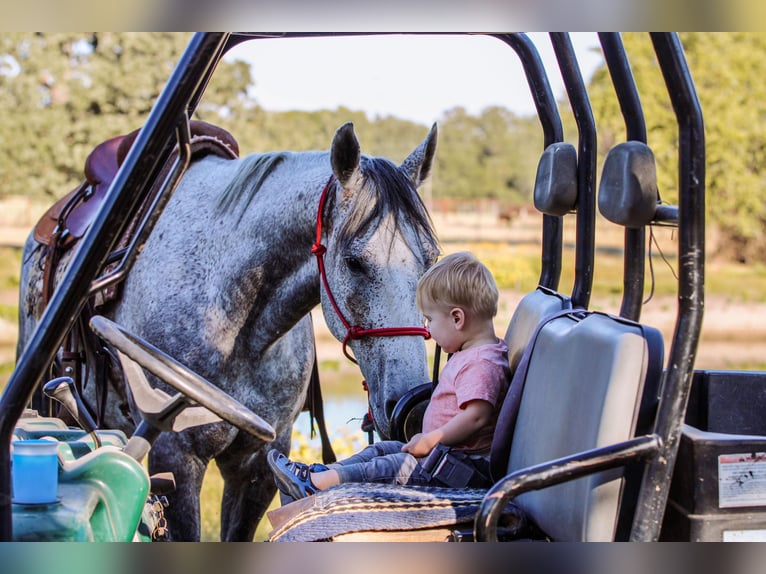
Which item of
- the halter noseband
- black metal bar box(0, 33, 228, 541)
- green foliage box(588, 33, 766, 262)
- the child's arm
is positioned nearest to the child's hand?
the child's arm

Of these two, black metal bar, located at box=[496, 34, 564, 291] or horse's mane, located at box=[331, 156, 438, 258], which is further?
horse's mane, located at box=[331, 156, 438, 258]

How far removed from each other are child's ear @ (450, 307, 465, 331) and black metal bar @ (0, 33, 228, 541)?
971 millimetres

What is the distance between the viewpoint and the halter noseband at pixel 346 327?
2582mm

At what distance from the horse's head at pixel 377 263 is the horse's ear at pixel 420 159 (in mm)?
251

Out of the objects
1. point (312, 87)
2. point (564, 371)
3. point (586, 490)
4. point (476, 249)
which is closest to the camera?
point (586, 490)

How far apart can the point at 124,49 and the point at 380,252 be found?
11279mm

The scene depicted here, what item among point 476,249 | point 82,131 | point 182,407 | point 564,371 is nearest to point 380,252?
point 564,371

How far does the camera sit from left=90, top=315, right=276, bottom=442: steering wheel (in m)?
1.66

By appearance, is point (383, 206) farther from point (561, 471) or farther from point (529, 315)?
point (561, 471)

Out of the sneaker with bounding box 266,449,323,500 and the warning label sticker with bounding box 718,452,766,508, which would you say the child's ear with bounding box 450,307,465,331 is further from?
the warning label sticker with bounding box 718,452,766,508

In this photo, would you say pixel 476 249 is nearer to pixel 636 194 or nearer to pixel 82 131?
pixel 82 131

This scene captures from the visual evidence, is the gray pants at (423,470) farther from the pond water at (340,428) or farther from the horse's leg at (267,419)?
the pond water at (340,428)
